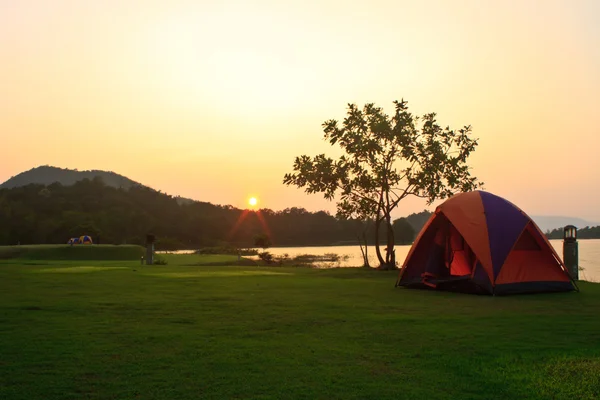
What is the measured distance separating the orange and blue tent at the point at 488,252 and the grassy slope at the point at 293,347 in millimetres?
1393

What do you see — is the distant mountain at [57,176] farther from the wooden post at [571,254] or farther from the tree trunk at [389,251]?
the wooden post at [571,254]

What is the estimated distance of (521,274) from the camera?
46.9ft

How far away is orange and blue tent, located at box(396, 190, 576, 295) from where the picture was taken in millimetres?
14102

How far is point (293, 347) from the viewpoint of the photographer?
7.19 m

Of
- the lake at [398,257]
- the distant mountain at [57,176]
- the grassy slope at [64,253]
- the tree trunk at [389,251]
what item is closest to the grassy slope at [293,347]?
the tree trunk at [389,251]

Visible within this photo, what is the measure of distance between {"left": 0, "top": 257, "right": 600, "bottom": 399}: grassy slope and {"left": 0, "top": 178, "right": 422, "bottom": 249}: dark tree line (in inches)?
1733

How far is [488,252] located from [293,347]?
850cm

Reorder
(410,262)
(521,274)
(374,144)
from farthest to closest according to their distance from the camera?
1. (374,144)
2. (410,262)
3. (521,274)

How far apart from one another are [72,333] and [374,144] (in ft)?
63.9

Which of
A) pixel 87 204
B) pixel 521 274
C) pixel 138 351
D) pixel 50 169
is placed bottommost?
pixel 138 351

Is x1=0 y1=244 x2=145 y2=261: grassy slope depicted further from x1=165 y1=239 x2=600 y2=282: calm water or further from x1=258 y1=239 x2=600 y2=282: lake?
x1=258 y1=239 x2=600 y2=282: lake

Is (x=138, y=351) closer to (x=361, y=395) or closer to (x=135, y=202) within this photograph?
(x=361, y=395)

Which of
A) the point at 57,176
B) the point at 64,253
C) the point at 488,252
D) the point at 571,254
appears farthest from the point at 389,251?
the point at 57,176

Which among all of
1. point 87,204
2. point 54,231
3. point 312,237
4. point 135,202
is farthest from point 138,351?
point 312,237
